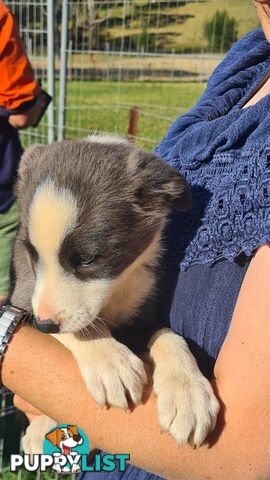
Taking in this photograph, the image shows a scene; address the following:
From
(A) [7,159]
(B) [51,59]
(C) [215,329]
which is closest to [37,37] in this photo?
(B) [51,59]

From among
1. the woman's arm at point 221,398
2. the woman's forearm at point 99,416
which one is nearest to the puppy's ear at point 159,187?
the woman's arm at point 221,398

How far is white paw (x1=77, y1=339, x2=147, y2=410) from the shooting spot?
1.56m

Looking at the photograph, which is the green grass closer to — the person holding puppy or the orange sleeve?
the orange sleeve

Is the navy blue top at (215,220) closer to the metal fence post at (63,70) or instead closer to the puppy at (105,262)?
the puppy at (105,262)

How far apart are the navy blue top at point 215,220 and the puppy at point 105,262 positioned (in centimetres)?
7

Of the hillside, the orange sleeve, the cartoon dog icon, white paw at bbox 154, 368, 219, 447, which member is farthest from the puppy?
the hillside

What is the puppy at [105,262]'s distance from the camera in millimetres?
1584

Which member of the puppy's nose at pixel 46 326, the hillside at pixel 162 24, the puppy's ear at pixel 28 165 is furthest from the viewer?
the hillside at pixel 162 24

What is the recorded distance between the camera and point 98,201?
2010mm

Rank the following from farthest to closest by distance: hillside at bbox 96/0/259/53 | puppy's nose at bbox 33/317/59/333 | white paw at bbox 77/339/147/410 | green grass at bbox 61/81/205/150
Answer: green grass at bbox 61/81/205/150, hillside at bbox 96/0/259/53, puppy's nose at bbox 33/317/59/333, white paw at bbox 77/339/147/410

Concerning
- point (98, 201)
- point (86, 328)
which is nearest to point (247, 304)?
point (86, 328)

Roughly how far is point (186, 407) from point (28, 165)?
3.58ft

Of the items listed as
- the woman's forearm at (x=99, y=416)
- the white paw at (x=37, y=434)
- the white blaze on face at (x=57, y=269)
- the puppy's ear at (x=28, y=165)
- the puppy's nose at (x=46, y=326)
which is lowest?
the white paw at (x=37, y=434)

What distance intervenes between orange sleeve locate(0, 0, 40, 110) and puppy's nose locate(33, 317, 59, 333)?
2957 millimetres
